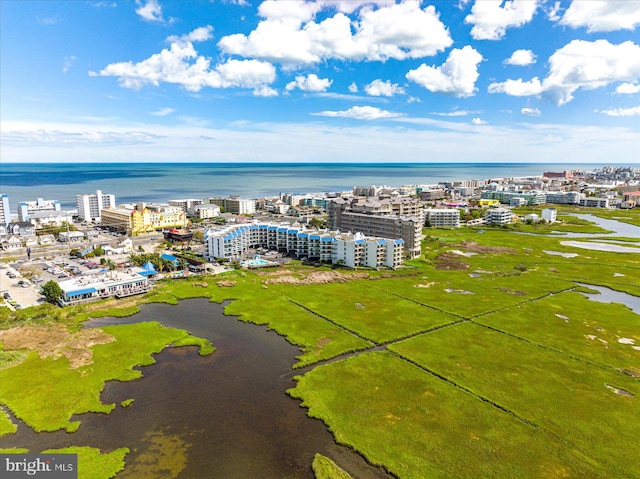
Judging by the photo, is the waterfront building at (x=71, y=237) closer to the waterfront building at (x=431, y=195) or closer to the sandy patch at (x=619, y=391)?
the sandy patch at (x=619, y=391)

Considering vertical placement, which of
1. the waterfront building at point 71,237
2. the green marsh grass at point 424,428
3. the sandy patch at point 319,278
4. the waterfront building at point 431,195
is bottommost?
the green marsh grass at point 424,428

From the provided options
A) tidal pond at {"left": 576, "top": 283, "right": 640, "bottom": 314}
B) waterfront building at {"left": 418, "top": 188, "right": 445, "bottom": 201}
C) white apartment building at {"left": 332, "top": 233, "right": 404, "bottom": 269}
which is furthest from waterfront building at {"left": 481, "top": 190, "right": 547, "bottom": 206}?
white apartment building at {"left": 332, "top": 233, "right": 404, "bottom": 269}

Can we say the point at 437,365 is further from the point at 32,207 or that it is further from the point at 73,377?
the point at 32,207

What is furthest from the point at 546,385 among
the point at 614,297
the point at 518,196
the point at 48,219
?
the point at 518,196

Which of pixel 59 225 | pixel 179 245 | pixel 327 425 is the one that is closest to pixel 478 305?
pixel 327 425

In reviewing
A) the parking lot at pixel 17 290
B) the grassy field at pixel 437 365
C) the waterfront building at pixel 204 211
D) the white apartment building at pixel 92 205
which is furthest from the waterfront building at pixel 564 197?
the parking lot at pixel 17 290

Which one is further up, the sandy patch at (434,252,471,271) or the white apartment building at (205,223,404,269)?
the white apartment building at (205,223,404,269)

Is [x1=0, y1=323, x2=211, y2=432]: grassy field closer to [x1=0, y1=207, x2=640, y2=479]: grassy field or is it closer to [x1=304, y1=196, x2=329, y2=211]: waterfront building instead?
[x1=0, y1=207, x2=640, y2=479]: grassy field
